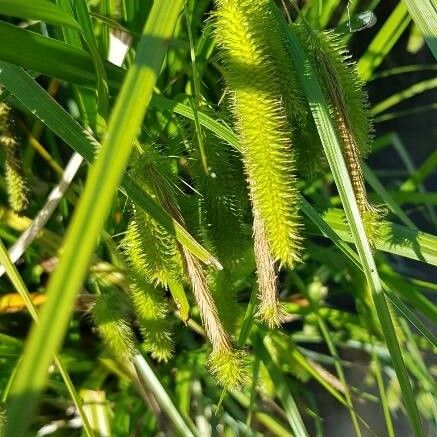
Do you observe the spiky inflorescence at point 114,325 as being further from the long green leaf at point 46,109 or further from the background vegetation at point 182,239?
the long green leaf at point 46,109

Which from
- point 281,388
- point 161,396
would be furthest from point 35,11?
point 281,388

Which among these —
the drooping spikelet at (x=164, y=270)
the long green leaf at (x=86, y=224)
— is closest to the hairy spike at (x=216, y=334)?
the drooping spikelet at (x=164, y=270)

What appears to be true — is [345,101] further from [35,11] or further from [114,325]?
[114,325]

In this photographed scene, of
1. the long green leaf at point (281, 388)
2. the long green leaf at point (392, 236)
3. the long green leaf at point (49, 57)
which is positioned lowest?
the long green leaf at point (281, 388)

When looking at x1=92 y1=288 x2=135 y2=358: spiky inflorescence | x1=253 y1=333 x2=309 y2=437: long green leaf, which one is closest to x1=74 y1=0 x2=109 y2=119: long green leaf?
x1=92 y1=288 x2=135 y2=358: spiky inflorescence

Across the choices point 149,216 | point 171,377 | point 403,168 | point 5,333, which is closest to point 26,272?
point 5,333

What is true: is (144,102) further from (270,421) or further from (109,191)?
(270,421)

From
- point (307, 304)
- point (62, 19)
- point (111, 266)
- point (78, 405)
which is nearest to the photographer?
point (62, 19)
